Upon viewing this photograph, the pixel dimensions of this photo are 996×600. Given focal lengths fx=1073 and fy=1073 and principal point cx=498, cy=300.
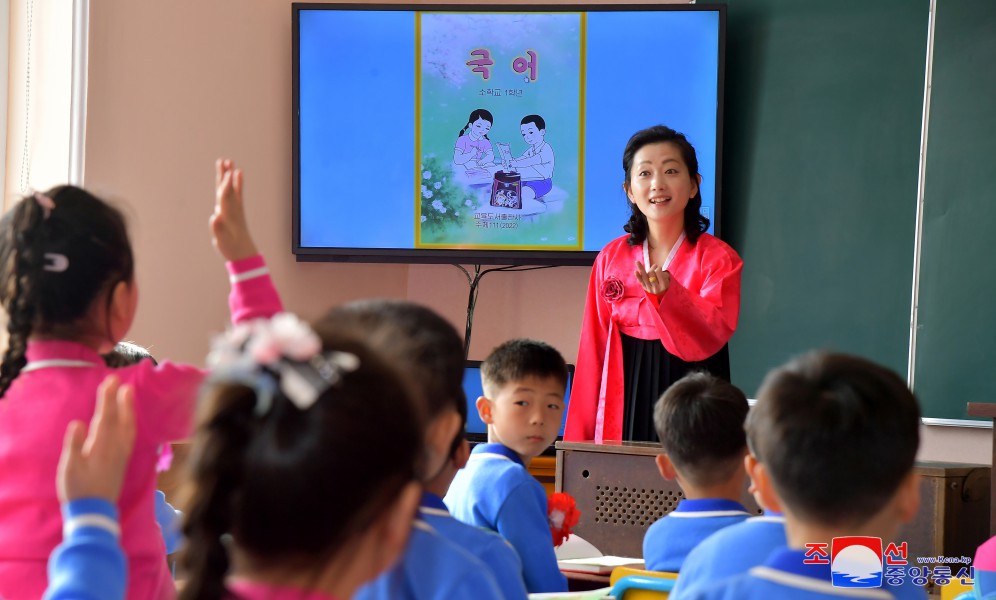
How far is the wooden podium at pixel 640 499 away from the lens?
2.76 m

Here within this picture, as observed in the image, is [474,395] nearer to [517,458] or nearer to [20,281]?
[517,458]

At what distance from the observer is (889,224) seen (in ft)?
13.9

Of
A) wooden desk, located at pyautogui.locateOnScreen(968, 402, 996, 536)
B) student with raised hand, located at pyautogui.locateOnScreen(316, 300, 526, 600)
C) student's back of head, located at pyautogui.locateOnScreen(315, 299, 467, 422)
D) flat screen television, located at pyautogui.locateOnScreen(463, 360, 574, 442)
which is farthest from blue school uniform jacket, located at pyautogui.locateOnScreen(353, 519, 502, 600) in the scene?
flat screen television, located at pyautogui.locateOnScreen(463, 360, 574, 442)

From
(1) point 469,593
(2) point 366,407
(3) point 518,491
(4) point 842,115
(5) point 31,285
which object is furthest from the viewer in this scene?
(4) point 842,115

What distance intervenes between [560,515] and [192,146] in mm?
2691

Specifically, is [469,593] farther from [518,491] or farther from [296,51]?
[296,51]

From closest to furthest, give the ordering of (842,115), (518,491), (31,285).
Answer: (31,285) → (518,491) → (842,115)

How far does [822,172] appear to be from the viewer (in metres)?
4.39

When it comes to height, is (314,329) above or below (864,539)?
above

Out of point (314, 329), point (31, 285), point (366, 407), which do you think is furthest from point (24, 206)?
point (366, 407)

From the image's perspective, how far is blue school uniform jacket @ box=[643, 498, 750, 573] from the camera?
1.76 meters

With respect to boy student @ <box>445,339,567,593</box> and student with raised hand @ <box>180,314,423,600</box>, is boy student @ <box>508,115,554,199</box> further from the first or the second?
student with raised hand @ <box>180,314,423,600</box>

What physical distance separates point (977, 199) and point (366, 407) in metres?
3.72

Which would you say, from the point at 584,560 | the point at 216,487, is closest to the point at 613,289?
the point at 584,560
